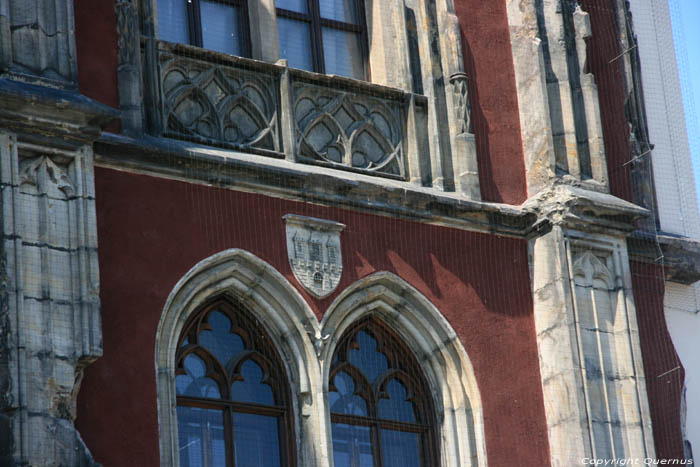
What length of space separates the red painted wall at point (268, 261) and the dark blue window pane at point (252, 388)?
0.69 meters

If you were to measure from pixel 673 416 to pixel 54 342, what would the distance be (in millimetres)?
5851

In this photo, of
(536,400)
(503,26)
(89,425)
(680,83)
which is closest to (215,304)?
(89,425)

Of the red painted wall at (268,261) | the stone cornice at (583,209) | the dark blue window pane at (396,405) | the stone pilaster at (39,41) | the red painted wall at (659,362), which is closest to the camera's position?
the red painted wall at (268,261)

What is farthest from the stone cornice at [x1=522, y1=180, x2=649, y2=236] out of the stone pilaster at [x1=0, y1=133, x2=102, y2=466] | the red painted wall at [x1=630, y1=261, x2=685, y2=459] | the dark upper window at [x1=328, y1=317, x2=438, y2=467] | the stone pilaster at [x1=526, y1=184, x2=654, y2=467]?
the stone pilaster at [x1=0, y1=133, x2=102, y2=466]

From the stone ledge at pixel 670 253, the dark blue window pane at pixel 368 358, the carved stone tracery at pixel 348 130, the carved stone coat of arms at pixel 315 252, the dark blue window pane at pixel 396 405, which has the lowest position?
the dark blue window pane at pixel 396 405

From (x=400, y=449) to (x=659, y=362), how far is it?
108 inches

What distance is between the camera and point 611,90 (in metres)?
17.1

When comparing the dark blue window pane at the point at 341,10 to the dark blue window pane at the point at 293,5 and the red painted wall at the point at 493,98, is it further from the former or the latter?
the red painted wall at the point at 493,98

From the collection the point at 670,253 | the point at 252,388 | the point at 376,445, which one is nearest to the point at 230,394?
the point at 252,388

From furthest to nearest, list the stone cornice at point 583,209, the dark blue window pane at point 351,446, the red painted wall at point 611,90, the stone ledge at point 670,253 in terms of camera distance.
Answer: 1. the red painted wall at point 611,90
2. the stone ledge at point 670,253
3. the stone cornice at point 583,209
4. the dark blue window pane at point 351,446

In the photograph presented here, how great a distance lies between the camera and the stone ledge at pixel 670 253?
1641cm

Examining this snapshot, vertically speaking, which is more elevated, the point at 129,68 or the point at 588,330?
the point at 129,68

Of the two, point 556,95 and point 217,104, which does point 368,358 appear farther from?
point 556,95

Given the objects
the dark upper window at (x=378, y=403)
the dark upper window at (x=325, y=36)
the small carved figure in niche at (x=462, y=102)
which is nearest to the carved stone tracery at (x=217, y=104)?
the dark upper window at (x=325, y=36)
